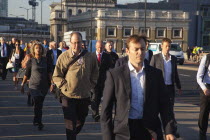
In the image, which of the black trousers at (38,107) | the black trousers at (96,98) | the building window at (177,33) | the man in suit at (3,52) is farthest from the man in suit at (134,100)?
the building window at (177,33)

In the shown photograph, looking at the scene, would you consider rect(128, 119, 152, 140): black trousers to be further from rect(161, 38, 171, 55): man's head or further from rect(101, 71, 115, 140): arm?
rect(161, 38, 171, 55): man's head

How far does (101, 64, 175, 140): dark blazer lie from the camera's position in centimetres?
442

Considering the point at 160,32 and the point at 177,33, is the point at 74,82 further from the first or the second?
the point at 177,33

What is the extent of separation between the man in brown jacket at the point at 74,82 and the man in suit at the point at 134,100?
263 centimetres

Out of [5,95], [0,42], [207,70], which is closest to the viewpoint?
[207,70]

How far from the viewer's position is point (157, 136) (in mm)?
4484

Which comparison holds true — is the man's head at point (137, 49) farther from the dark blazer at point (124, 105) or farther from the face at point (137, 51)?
the dark blazer at point (124, 105)

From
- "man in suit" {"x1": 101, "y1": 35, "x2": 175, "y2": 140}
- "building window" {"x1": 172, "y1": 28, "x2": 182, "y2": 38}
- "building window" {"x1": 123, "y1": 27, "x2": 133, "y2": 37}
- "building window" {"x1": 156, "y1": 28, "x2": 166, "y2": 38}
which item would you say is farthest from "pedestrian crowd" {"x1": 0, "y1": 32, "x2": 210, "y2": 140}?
"building window" {"x1": 172, "y1": 28, "x2": 182, "y2": 38}

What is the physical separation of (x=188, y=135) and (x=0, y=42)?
1389 centimetres

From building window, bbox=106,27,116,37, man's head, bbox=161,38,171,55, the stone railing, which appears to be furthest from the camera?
the stone railing

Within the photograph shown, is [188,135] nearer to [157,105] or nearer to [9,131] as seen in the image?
[9,131]

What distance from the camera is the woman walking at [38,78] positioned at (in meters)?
9.22

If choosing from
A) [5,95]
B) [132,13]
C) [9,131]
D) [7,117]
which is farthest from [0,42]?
[132,13]

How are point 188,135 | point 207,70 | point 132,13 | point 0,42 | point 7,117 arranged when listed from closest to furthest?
point 207,70
point 188,135
point 7,117
point 0,42
point 132,13
